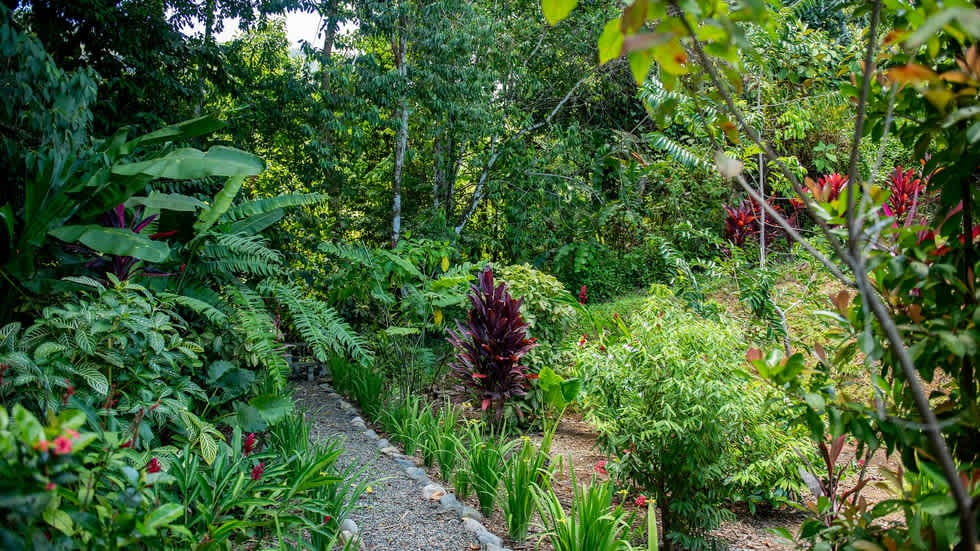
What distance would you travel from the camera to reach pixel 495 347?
5078 millimetres

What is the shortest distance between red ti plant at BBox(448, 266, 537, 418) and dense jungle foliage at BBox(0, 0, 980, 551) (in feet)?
0.08

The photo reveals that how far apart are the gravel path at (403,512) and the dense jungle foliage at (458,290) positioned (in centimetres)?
17

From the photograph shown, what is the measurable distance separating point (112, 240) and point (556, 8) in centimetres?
312

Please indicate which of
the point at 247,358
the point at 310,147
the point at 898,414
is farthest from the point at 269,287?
the point at 898,414

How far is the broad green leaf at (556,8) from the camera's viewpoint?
0.93 m

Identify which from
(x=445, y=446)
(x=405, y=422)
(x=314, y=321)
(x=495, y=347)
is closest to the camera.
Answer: (x=445, y=446)

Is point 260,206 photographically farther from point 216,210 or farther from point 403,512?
point 403,512

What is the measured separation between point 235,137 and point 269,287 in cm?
276

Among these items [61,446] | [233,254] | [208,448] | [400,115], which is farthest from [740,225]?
[61,446]

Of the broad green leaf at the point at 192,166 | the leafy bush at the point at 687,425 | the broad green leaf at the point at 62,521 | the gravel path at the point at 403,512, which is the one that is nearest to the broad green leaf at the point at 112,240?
the broad green leaf at the point at 192,166

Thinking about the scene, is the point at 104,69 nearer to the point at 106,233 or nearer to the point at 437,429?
the point at 106,233

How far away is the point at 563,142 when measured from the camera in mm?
9000

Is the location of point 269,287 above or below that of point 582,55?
below

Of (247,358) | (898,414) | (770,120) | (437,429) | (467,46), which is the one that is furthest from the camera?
(467,46)
